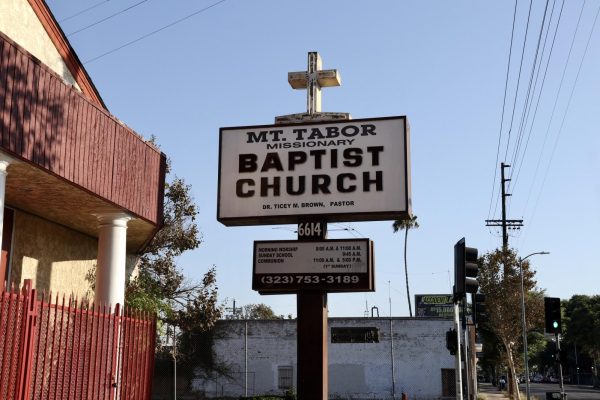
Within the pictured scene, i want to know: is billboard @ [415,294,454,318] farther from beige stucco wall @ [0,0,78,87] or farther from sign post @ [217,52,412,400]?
beige stucco wall @ [0,0,78,87]

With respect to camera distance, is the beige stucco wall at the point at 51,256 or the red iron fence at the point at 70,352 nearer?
the red iron fence at the point at 70,352

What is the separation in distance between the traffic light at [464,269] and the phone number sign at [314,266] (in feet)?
9.92

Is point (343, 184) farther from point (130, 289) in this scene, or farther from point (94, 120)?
point (130, 289)

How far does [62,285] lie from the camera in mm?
16359

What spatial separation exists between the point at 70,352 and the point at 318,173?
5595mm

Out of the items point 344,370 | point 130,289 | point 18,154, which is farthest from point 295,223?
point 344,370

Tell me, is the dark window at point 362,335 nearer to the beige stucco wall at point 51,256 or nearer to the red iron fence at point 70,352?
the beige stucco wall at point 51,256

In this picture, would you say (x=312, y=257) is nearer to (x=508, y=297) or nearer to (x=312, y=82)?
(x=312, y=82)

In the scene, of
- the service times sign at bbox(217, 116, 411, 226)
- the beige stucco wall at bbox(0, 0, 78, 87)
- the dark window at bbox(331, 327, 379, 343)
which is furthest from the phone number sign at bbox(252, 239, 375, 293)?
the dark window at bbox(331, 327, 379, 343)

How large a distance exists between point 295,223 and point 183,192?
2814 cm

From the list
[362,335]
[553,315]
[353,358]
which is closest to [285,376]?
[353,358]

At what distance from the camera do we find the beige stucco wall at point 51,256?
14.7m

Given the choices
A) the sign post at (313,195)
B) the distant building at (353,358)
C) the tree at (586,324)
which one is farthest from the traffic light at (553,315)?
the tree at (586,324)

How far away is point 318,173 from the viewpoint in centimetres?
1370
